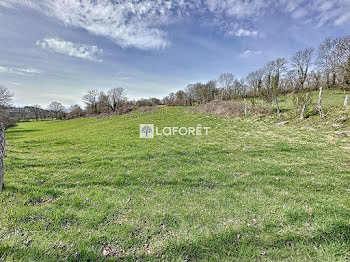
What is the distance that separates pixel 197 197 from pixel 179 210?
2.21ft

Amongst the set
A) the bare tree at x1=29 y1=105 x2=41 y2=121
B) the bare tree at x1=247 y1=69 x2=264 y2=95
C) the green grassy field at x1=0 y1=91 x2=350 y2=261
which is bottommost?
the green grassy field at x1=0 y1=91 x2=350 y2=261

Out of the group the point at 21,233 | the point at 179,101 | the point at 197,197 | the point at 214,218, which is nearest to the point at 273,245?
the point at 214,218

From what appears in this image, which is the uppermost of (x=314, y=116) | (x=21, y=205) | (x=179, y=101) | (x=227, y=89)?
(x=227, y=89)

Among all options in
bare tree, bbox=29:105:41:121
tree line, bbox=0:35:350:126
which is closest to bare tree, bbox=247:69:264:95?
tree line, bbox=0:35:350:126

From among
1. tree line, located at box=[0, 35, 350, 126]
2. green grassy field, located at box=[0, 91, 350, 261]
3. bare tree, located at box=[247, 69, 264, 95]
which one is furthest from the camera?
bare tree, located at box=[247, 69, 264, 95]

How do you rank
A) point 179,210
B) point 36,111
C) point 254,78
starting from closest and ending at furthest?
point 179,210, point 254,78, point 36,111

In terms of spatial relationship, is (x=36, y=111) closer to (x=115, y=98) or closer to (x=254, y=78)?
(x=115, y=98)

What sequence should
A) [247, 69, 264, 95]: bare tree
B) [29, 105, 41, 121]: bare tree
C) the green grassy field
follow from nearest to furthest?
the green grassy field, [247, 69, 264, 95]: bare tree, [29, 105, 41, 121]: bare tree

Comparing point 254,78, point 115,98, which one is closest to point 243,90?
point 254,78

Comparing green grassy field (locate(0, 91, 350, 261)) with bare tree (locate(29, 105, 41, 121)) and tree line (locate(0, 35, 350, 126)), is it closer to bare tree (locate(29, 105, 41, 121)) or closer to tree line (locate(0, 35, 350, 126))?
tree line (locate(0, 35, 350, 126))

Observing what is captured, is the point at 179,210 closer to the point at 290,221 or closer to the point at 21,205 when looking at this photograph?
the point at 290,221

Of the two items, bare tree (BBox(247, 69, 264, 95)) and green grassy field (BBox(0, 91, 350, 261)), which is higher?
bare tree (BBox(247, 69, 264, 95))

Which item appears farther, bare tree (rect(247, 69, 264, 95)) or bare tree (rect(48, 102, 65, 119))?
bare tree (rect(48, 102, 65, 119))

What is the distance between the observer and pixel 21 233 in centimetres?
253
